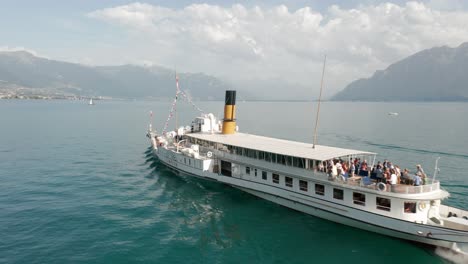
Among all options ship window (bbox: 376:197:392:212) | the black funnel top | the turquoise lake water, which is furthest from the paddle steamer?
the turquoise lake water

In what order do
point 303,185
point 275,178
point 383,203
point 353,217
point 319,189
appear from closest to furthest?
point 383,203
point 353,217
point 319,189
point 303,185
point 275,178

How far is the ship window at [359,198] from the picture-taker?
23.6 metres

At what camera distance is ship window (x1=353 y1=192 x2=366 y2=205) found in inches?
931

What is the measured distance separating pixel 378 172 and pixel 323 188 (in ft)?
15.1

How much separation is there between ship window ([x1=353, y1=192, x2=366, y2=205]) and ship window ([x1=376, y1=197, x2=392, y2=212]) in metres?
1.02

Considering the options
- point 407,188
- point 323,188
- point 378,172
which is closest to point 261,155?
point 323,188

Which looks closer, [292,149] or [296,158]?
[296,158]

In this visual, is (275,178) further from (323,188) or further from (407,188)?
(407,188)

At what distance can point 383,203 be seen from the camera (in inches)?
898

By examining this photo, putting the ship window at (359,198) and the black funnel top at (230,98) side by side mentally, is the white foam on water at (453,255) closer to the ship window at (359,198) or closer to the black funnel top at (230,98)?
the ship window at (359,198)

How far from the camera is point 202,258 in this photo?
2012cm

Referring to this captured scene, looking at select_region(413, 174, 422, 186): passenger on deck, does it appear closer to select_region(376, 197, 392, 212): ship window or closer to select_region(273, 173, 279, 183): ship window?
select_region(376, 197, 392, 212): ship window

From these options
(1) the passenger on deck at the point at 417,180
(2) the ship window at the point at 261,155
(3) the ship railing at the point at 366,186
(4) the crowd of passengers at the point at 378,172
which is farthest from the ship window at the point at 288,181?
(1) the passenger on deck at the point at 417,180

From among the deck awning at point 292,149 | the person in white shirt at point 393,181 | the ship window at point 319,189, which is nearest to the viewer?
the person in white shirt at point 393,181
